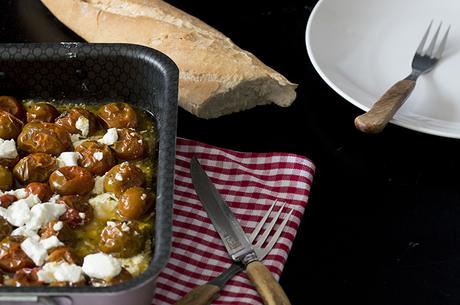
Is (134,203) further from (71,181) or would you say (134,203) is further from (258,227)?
(258,227)

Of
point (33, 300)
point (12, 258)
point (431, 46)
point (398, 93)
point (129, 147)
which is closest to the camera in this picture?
point (33, 300)

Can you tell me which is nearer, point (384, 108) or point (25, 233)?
point (25, 233)

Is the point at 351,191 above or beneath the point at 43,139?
beneath

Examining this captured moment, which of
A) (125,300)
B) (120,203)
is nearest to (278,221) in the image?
(120,203)

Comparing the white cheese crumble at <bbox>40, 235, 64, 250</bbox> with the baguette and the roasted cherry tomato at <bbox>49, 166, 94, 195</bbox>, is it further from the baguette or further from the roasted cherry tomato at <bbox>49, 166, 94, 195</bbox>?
the baguette

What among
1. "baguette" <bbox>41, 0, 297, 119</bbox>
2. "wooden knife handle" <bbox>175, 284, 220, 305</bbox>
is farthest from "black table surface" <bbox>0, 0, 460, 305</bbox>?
"wooden knife handle" <bbox>175, 284, 220, 305</bbox>

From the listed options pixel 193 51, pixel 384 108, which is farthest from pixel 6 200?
pixel 384 108

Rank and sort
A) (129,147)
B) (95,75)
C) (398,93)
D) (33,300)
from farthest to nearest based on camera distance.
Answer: (398,93)
(95,75)
(129,147)
(33,300)
